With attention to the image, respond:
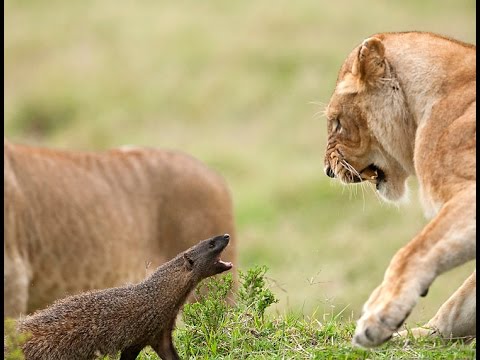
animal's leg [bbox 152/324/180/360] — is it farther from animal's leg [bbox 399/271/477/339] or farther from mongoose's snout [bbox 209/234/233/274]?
animal's leg [bbox 399/271/477/339]

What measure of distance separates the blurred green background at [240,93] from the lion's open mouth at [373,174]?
6.30 metres

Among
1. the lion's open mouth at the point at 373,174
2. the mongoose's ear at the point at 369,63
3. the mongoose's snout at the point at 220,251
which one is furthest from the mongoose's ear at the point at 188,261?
the mongoose's ear at the point at 369,63

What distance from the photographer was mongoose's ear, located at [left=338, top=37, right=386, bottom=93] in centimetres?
538

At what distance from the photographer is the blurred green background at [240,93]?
1372 cm

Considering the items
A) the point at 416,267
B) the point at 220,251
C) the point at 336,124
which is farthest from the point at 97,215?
the point at 416,267

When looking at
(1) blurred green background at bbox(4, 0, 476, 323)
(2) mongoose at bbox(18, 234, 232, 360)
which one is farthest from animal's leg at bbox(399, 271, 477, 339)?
(1) blurred green background at bbox(4, 0, 476, 323)

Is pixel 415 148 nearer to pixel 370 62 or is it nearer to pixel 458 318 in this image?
pixel 370 62

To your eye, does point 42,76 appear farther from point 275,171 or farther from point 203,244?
point 203,244

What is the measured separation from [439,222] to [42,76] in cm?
1660

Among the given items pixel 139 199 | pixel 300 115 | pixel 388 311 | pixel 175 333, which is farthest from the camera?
pixel 300 115

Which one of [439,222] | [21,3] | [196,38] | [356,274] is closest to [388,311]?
[439,222]

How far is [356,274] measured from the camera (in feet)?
40.1

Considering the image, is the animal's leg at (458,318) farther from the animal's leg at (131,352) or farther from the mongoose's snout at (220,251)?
the animal's leg at (131,352)

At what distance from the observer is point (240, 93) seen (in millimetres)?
18562
